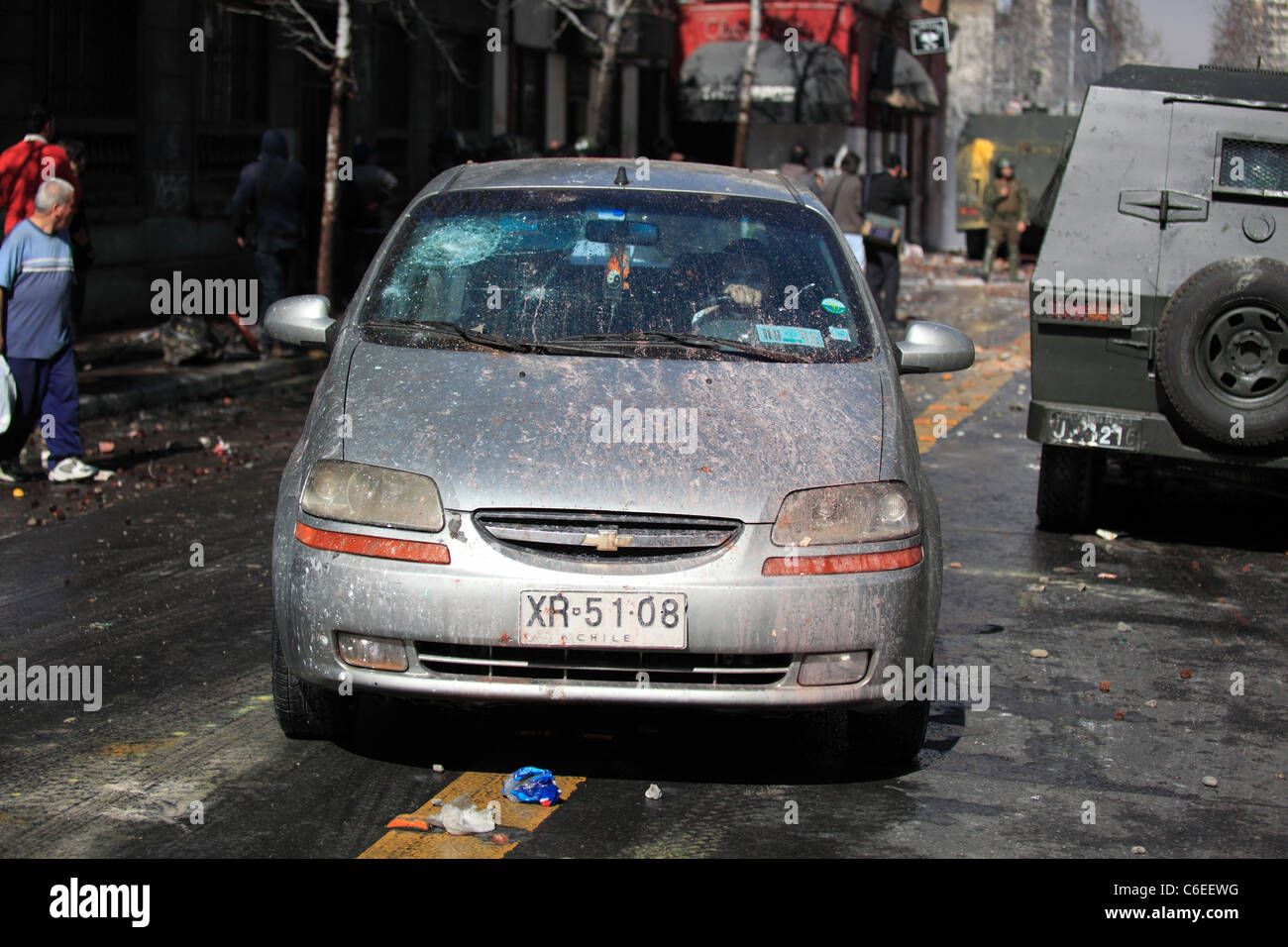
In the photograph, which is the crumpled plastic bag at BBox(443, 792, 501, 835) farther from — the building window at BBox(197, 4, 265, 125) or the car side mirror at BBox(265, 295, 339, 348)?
the building window at BBox(197, 4, 265, 125)

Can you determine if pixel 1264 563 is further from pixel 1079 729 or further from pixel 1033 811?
pixel 1033 811

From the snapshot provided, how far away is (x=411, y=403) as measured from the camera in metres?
4.75

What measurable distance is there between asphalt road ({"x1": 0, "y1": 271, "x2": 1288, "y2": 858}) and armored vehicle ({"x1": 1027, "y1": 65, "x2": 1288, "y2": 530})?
66 cm

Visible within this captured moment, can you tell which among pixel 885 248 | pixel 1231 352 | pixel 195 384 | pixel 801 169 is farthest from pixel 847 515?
pixel 801 169

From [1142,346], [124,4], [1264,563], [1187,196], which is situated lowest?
[1264,563]

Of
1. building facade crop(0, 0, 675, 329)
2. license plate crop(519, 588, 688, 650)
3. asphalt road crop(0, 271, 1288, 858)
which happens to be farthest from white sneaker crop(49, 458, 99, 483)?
building facade crop(0, 0, 675, 329)

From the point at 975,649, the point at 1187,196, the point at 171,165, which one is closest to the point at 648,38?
the point at 171,165

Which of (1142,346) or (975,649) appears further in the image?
(1142,346)

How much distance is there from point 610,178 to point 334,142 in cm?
1129

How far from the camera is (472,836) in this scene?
427 centimetres

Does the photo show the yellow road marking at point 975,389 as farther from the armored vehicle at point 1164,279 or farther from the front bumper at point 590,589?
the front bumper at point 590,589

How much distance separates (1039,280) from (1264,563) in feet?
5.86

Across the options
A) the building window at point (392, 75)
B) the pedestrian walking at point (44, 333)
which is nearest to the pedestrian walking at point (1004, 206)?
the building window at point (392, 75)

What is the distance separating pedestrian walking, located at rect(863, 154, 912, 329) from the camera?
738 inches
